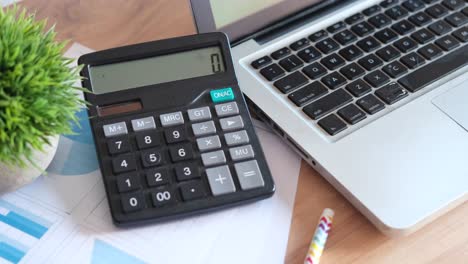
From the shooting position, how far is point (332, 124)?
22.0 inches

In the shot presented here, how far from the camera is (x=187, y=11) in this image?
749 mm

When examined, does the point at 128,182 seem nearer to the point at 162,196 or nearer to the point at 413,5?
the point at 162,196

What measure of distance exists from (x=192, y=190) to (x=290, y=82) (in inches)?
6.1

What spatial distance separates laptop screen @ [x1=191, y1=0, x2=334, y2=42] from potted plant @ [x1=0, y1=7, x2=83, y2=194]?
160 mm

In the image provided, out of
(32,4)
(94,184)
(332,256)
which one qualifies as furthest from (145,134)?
(32,4)

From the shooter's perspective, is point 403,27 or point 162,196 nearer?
point 162,196

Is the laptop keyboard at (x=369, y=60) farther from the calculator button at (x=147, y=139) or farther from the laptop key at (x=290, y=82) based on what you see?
the calculator button at (x=147, y=139)

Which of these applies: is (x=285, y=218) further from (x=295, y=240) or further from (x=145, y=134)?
(x=145, y=134)

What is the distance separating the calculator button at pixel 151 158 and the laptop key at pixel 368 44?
9.6 inches

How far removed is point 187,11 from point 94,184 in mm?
284

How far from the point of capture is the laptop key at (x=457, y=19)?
666 mm

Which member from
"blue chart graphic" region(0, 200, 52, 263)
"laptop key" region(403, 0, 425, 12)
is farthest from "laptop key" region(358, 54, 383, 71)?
"blue chart graphic" region(0, 200, 52, 263)

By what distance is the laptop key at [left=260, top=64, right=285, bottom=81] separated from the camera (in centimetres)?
→ 60

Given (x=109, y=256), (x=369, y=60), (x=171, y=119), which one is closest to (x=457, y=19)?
(x=369, y=60)
